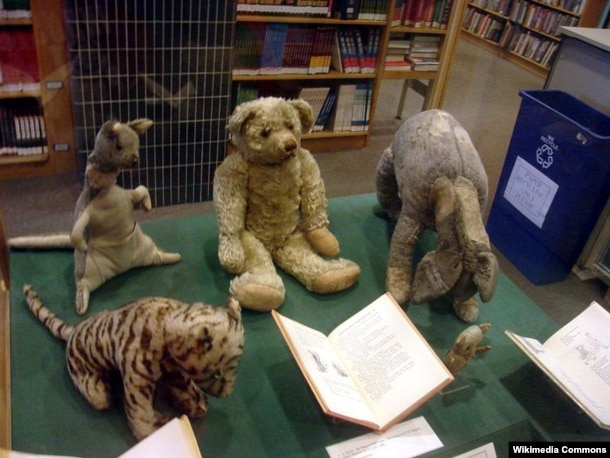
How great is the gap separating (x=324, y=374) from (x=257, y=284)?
1.07 ft

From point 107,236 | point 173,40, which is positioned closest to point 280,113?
point 107,236

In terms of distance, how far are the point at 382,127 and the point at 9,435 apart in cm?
243

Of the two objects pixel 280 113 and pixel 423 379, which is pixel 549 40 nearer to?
pixel 280 113

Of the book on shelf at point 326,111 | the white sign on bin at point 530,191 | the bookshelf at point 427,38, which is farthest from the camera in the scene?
the book on shelf at point 326,111

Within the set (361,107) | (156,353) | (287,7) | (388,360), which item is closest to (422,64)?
(361,107)

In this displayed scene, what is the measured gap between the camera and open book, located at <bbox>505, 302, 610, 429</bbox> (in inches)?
51.8

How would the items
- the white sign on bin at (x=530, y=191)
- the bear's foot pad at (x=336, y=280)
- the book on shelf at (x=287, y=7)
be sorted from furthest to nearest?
the book on shelf at (x=287, y=7) → the white sign on bin at (x=530, y=191) → the bear's foot pad at (x=336, y=280)

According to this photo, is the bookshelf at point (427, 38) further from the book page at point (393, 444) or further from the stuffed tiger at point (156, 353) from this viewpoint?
the stuffed tiger at point (156, 353)

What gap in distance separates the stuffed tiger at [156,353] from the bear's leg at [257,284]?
0.32 m

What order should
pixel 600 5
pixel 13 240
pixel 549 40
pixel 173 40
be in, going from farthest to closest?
pixel 549 40 < pixel 600 5 < pixel 173 40 < pixel 13 240

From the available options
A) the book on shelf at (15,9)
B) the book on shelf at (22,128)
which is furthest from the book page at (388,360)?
the book on shelf at (15,9)

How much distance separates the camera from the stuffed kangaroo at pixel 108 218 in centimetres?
125

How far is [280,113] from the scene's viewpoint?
1.42 meters

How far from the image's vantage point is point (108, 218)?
1.35m
